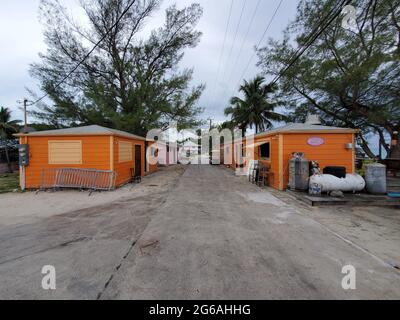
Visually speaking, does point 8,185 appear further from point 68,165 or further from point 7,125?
point 7,125

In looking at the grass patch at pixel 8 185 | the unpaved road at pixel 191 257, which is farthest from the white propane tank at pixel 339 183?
the grass patch at pixel 8 185

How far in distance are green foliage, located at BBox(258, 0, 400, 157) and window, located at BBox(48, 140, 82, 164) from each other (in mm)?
13517

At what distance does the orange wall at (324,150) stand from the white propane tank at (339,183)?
1.41 m

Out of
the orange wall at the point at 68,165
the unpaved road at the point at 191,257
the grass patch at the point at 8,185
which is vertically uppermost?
the orange wall at the point at 68,165

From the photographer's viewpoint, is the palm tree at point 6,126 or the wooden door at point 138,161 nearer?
the wooden door at point 138,161

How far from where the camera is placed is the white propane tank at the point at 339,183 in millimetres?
Result: 6035

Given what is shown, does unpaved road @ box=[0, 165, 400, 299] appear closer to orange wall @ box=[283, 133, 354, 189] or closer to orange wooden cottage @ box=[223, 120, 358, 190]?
orange wooden cottage @ box=[223, 120, 358, 190]

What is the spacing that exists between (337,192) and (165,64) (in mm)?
14980

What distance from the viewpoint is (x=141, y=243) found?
319 centimetres

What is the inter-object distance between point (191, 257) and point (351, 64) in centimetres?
1414

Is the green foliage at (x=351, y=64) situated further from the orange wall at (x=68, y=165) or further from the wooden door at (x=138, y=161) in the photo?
the orange wall at (x=68, y=165)

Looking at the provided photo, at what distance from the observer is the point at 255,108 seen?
61.7 ft

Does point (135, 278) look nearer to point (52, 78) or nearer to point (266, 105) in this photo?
point (52, 78)
